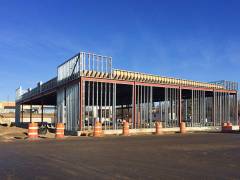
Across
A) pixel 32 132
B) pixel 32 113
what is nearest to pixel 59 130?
pixel 32 132

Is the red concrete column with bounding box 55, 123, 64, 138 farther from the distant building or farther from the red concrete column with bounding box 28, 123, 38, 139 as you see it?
the distant building

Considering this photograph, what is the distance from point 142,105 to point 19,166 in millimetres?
27012

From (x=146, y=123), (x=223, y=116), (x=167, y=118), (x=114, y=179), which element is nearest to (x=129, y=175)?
(x=114, y=179)

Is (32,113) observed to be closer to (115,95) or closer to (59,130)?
(115,95)

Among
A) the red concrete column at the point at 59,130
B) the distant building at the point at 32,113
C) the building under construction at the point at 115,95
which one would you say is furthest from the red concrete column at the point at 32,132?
the distant building at the point at 32,113

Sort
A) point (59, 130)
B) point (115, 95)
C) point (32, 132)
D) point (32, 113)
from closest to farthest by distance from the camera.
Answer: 1. point (32, 132)
2. point (59, 130)
3. point (115, 95)
4. point (32, 113)

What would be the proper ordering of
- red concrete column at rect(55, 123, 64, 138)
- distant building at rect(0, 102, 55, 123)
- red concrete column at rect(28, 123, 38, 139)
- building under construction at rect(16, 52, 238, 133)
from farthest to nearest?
distant building at rect(0, 102, 55, 123), building under construction at rect(16, 52, 238, 133), red concrete column at rect(55, 123, 64, 138), red concrete column at rect(28, 123, 38, 139)

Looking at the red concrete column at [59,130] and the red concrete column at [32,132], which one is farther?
the red concrete column at [59,130]

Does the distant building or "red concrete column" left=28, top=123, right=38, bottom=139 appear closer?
"red concrete column" left=28, top=123, right=38, bottom=139

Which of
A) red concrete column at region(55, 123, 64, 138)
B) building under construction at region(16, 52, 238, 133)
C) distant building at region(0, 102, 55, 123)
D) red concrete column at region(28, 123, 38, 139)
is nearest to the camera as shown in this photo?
red concrete column at region(28, 123, 38, 139)

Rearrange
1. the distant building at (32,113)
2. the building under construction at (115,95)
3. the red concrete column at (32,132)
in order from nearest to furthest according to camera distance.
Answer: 1. the red concrete column at (32,132)
2. the building under construction at (115,95)
3. the distant building at (32,113)

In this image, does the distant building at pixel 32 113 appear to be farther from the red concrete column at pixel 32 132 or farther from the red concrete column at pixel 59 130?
the red concrete column at pixel 32 132

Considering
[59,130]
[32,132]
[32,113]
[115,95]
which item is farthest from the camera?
[32,113]

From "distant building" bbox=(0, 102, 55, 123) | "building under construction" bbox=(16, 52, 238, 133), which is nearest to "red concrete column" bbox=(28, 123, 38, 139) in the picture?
"building under construction" bbox=(16, 52, 238, 133)
